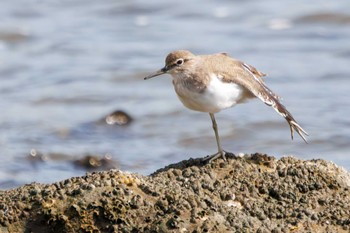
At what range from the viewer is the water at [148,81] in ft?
33.8

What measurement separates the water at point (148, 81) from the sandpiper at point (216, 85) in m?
2.63

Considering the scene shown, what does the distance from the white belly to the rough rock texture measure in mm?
657

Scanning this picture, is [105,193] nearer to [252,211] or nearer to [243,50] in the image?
[252,211]

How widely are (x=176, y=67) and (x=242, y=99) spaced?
54cm

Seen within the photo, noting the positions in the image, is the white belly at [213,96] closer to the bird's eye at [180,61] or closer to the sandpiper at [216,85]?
the sandpiper at [216,85]

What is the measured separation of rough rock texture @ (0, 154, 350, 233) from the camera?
16.8ft

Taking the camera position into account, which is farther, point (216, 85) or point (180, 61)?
point (180, 61)

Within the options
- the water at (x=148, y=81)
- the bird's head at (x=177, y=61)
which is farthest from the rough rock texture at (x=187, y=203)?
the water at (x=148, y=81)

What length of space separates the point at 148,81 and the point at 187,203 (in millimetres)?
7712

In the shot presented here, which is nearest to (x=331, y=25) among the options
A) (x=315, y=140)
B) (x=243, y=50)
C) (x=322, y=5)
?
(x=322, y=5)

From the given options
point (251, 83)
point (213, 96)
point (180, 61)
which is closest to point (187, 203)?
point (213, 96)

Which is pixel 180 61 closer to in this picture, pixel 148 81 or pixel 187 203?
pixel 187 203

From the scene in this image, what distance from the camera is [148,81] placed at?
1282 cm

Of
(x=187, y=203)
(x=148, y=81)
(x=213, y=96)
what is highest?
(x=213, y=96)
